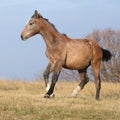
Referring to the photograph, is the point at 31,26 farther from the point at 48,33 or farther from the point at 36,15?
the point at 48,33

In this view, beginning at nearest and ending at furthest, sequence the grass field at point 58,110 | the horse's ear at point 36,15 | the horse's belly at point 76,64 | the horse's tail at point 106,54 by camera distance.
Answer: the grass field at point 58,110, the horse's ear at point 36,15, the horse's belly at point 76,64, the horse's tail at point 106,54

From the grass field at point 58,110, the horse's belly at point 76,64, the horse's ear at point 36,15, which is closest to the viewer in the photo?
the grass field at point 58,110

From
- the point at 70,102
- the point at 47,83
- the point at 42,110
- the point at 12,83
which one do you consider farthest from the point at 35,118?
the point at 12,83

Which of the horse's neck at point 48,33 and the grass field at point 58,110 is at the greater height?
the horse's neck at point 48,33

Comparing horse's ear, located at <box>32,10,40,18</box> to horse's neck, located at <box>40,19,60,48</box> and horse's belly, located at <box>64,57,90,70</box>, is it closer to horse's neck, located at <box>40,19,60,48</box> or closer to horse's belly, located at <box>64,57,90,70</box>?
horse's neck, located at <box>40,19,60,48</box>

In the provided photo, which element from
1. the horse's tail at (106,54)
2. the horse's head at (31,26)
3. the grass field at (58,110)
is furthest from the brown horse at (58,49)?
the grass field at (58,110)

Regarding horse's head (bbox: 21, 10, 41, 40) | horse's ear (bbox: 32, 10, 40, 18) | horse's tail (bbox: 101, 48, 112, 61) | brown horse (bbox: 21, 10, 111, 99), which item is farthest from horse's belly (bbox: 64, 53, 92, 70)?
horse's ear (bbox: 32, 10, 40, 18)

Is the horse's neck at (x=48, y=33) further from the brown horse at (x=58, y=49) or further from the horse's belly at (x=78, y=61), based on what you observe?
the horse's belly at (x=78, y=61)

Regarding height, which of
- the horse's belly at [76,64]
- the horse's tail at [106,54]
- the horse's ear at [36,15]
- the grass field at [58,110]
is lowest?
Answer: the grass field at [58,110]

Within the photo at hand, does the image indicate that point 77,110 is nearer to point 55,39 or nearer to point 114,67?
point 55,39

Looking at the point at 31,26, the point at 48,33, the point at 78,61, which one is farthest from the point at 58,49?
the point at 31,26

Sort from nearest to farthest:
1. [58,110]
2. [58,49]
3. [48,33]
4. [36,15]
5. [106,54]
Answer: [58,110] < [58,49] < [36,15] < [48,33] < [106,54]

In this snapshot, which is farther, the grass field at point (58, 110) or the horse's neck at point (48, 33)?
the horse's neck at point (48, 33)

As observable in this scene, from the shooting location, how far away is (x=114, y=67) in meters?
42.2
